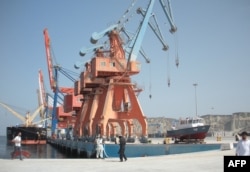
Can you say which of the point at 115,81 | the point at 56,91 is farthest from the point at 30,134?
the point at 115,81

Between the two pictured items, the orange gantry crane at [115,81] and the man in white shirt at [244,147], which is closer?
the man in white shirt at [244,147]

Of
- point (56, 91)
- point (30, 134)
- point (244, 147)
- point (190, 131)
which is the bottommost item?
point (30, 134)

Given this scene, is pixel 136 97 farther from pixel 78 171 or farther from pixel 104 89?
pixel 78 171

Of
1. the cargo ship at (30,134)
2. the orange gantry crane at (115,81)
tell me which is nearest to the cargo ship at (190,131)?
the orange gantry crane at (115,81)

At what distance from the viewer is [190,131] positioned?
4734 cm

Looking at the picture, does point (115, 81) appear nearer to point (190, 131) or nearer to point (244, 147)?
point (190, 131)

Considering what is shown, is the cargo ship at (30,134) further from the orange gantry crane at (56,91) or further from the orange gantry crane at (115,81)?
the orange gantry crane at (115,81)

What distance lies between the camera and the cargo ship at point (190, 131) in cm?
4647

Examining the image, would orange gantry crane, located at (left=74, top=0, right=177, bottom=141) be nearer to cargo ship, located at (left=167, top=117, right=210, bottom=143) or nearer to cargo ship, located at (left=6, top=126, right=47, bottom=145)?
cargo ship, located at (left=167, top=117, right=210, bottom=143)

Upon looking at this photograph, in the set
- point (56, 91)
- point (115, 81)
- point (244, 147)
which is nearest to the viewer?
point (244, 147)

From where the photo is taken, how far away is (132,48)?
4628 cm

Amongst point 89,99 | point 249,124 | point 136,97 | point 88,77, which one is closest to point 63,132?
point 89,99

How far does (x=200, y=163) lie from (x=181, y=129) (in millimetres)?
32270

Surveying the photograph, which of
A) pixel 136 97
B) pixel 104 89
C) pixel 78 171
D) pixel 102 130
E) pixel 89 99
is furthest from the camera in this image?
pixel 89 99
